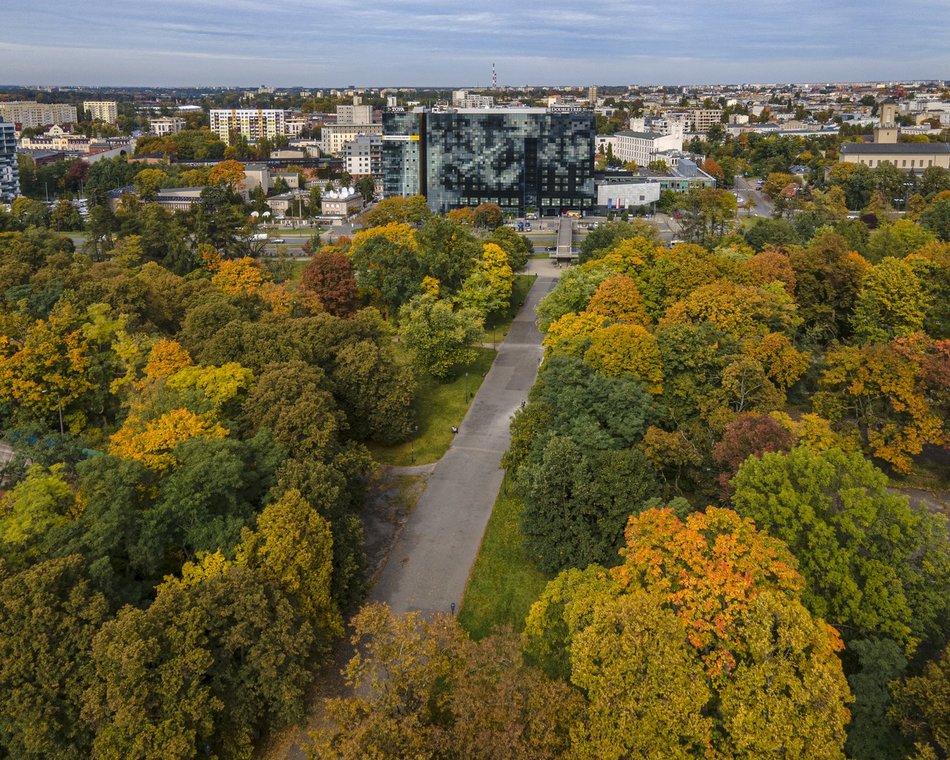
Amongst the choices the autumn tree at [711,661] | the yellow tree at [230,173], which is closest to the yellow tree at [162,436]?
the autumn tree at [711,661]

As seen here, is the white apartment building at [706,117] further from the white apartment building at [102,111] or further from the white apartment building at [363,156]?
the white apartment building at [102,111]

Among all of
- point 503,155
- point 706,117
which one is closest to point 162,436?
point 503,155

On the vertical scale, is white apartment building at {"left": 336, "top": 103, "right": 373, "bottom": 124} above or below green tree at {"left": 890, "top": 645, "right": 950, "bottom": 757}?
above

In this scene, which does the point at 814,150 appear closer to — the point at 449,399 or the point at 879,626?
the point at 449,399

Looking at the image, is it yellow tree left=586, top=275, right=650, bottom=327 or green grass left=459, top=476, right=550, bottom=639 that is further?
yellow tree left=586, top=275, right=650, bottom=327

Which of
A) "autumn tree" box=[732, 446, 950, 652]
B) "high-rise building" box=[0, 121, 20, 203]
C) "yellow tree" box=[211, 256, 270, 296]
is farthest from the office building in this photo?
"autumn tree" box=[732, 446, 950, 652]

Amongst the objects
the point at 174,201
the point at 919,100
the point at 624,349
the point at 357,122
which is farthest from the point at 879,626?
the point at 919,100

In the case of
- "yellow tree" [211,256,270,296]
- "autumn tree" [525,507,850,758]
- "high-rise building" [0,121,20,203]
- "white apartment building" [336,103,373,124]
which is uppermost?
"white apartment building" [336,103,373,124]

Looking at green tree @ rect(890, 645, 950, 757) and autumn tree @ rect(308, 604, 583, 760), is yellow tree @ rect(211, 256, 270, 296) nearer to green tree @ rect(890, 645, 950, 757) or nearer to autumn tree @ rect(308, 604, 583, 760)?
autumn tree @ rect(308, 604, 583, 760)
